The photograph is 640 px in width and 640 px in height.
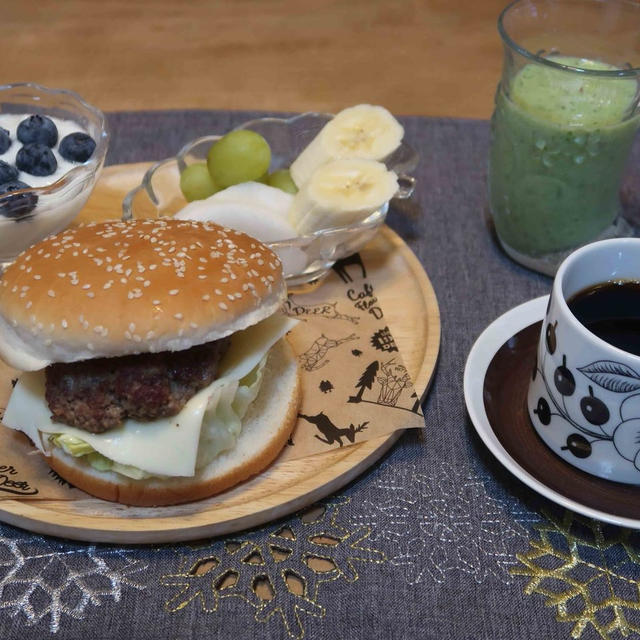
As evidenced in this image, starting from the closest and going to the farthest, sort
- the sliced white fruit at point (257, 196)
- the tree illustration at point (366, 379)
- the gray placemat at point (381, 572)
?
the gray placemat at point (381, 572) < the tree illustration at point (366, 379) < the sliced white fruit at point (257, 196)

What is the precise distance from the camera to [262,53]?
2.82 meters

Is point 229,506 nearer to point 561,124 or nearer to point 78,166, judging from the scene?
point 78,166

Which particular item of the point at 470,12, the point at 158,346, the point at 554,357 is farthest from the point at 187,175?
the point at 470,12

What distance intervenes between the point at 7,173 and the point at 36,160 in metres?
0.08

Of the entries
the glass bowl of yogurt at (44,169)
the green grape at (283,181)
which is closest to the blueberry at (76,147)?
the glass bowl of yogurt at (44,169)

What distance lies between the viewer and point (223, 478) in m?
1.26

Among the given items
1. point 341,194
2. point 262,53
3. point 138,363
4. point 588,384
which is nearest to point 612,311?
point 588,384

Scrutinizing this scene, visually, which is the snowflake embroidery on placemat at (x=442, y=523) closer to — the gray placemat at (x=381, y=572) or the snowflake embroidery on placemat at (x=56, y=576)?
the gray placemat at (x=381, y=572)

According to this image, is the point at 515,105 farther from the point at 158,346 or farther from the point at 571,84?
the point at 158,346

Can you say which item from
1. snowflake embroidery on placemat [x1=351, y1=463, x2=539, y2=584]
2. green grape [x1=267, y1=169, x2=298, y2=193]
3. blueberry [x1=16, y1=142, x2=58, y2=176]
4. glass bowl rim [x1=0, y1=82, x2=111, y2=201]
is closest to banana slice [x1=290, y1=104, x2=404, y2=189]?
green grape [x1=267, y1=169, x2=298, y2=193]

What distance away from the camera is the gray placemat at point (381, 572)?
1.12 m

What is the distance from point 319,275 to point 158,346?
0.63 metres

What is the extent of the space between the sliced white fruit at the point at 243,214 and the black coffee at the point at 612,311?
2.19 ft

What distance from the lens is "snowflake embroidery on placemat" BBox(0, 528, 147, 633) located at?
3.70 feet
